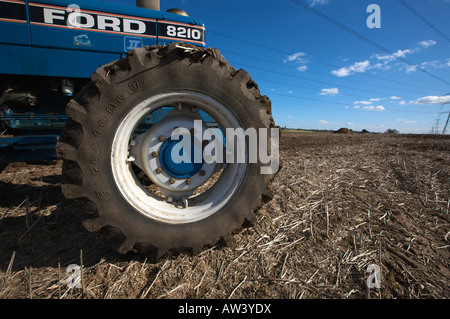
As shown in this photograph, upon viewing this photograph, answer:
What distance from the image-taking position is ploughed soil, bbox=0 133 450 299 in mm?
1441

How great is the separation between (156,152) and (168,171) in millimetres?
185

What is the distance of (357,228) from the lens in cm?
211

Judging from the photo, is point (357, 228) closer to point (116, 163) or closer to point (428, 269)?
point (428, 269)

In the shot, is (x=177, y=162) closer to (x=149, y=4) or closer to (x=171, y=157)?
(x=171, y=157)

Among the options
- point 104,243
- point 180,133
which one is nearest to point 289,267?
point 180,133

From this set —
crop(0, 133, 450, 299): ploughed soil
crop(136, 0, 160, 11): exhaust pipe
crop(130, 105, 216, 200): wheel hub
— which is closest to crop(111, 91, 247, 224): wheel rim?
crop(130, 105, 216, 200): wheel hub

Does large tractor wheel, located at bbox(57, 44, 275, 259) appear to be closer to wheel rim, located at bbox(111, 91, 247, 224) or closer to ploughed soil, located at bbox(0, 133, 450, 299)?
wheel rim, located at bbox(111, 91, 247, 224)

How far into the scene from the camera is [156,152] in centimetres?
187

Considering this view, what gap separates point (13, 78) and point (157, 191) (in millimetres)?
2045

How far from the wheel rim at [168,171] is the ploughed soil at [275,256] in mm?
361

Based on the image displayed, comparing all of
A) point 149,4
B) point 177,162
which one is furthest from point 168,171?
point 149,4

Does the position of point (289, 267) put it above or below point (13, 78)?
below
